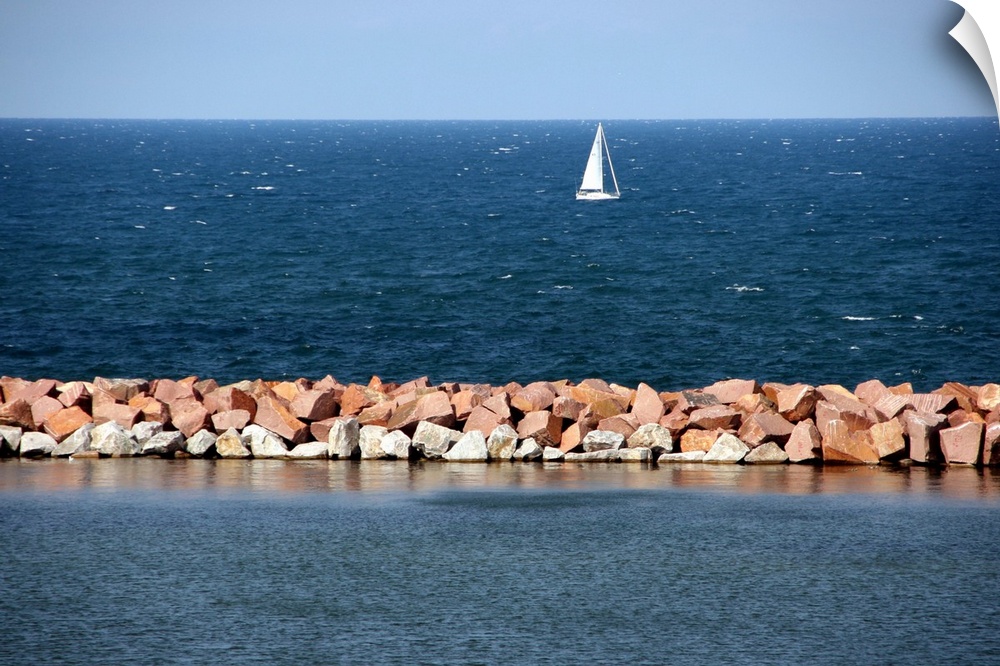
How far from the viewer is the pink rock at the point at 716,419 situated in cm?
1541

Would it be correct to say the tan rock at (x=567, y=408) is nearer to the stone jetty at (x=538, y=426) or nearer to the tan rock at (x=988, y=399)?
the stone jetty at (x=538, y=426)

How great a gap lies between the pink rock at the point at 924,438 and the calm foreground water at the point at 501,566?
0.39 meters

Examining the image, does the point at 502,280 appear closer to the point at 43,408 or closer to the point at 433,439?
the point at 43,408

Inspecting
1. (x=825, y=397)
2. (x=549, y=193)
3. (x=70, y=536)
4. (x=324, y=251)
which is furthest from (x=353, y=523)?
(x=549, y=193)

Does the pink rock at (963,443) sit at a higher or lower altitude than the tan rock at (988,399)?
lower

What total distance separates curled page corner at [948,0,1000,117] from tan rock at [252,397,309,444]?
1018 centimetres

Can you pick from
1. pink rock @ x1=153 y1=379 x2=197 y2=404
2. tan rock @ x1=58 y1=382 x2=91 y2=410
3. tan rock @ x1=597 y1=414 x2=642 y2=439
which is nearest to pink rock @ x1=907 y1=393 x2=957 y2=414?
tan rock @ x1=597 y1=414 x2=642 y2=439

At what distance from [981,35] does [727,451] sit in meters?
8.14

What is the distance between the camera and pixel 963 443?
559 inches

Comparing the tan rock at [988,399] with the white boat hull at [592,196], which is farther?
the white boat hull at [592,196]

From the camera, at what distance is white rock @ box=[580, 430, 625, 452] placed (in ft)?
49.3

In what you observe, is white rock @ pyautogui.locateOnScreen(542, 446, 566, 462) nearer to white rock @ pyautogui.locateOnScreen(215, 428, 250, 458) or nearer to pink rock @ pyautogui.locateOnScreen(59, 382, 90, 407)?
white rock @ pyautogui.locateOnScreen(215, 428, 250, 458)

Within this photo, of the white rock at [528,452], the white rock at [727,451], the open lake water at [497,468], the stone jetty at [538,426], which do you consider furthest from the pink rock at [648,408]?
the white rock at [528,452]

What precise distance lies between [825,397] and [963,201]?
Result: 67.7 meters
